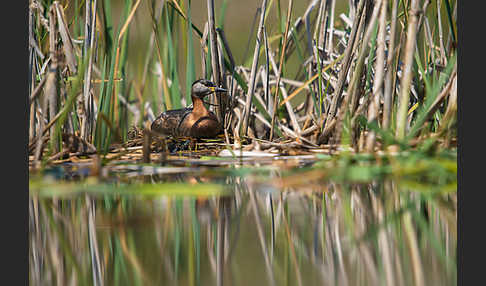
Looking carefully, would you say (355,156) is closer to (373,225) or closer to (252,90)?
(373,225)

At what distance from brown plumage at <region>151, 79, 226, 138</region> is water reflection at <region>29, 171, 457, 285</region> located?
5.08 ft

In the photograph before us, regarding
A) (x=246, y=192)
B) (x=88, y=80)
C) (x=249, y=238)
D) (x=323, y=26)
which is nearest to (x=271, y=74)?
(x=323, y=26)

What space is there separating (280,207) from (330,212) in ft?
0.63

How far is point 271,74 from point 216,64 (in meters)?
0.93

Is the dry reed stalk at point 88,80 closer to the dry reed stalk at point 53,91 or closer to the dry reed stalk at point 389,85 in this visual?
the dry reed stalk at point 53,91

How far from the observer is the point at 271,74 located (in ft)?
14.8

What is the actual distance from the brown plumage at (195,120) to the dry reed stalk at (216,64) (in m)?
0.09

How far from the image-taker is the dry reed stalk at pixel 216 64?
3410 millimetres

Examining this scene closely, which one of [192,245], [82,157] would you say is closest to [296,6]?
[82,157]

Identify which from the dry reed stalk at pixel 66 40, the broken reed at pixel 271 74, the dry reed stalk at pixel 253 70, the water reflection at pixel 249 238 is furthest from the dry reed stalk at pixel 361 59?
the dry reed stalk at pixel 66 40

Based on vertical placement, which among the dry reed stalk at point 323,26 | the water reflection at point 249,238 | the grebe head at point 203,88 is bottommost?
the water reflection at point 249,238

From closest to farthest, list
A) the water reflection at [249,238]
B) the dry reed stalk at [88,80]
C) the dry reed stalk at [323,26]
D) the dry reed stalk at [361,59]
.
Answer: the water reflection at [249,238]
the dry reed stalk at [361,59]
the dry reed stalk at [88,80]
the dry reed stalk at [323,26]

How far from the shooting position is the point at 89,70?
296 cm

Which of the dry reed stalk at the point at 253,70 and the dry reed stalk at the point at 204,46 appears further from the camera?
the dry reed stalk at the point at 204,46
